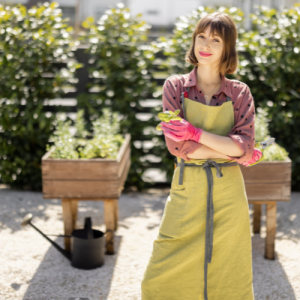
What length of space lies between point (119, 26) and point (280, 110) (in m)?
1.84

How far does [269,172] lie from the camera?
10.3ft

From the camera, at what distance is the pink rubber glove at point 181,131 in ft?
6.50

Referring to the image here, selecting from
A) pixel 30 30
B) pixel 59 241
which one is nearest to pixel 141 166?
pixel 59 241

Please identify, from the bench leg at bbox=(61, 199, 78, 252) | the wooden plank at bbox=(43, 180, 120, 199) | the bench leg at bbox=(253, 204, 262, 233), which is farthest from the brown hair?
the bench leg at bbox=(253, 204, 262, 233)

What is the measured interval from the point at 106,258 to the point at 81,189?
54 centimetres

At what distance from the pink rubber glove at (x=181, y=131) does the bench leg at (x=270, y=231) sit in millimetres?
1417

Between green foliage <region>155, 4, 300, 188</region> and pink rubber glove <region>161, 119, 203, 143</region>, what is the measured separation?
95.2 inches

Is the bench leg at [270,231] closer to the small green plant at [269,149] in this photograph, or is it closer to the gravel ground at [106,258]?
the gravel ground at [106,258]

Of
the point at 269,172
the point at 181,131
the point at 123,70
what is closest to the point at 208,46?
the point at 181,131

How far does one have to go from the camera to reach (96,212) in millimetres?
4109

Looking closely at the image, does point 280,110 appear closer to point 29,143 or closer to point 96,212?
point 96,212

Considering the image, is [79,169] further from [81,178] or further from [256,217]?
[256,217]

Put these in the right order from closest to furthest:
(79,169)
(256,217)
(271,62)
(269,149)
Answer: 1. (79,169)
2. (269,149)
3. (256,217)
4. (271,62)

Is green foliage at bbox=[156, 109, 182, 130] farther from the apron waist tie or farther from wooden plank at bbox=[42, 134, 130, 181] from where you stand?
wooden plank at bbox=[42, 134, 130, 181]
